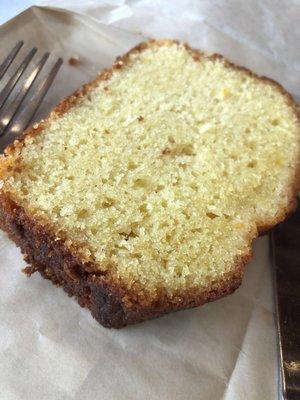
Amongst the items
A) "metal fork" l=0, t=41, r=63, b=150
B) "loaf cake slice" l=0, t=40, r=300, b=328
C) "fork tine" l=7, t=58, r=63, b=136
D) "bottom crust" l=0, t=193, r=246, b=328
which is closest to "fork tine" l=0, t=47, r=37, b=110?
"metal fork" l=0, t=41, r=63, b=150

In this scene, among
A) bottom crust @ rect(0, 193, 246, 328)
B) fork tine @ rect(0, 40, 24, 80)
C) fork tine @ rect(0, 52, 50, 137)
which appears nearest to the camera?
bottom crust @ rect(0, 193, 246, 328)

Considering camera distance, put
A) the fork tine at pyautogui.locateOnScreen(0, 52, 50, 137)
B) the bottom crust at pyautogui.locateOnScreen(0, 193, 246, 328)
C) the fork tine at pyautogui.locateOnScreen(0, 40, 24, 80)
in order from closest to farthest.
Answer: the bottom crust at pyautogui.locateOnScreen(0, 193, 246, 328)
the fork tine at pyautogui.locateOnScreen(0, 52, 50, 137)
the fork tine at pyautogui.locateOnScreen(0, 40, 24, 80)

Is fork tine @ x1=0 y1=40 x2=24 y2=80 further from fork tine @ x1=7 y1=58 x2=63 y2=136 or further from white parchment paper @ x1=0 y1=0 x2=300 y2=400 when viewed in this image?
white parchment paper @ x1=0 y1=0 x2=300 y2=400

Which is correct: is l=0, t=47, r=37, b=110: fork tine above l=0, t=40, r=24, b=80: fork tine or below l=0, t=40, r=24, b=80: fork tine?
below

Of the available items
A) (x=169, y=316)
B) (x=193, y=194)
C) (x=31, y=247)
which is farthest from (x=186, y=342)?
(x=31, y=247)

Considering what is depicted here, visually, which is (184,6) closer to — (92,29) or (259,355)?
(92,29)

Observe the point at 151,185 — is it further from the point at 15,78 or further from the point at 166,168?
the point at 15,78

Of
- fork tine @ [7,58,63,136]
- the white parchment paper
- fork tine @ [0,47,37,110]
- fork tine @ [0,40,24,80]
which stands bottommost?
Result: the white parchment paper
